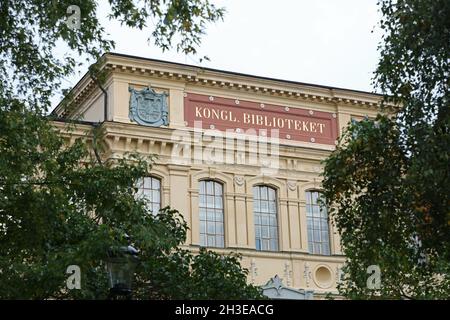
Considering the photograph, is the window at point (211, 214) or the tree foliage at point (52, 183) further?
the window at point (211, 214)

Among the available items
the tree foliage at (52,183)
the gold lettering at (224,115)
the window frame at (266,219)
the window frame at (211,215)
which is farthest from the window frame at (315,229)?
the tree foliage at (52,183)

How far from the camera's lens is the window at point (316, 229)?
33188mm

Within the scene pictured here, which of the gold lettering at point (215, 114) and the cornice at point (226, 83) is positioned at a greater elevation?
the cornice at point (226, 83)

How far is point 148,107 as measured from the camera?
1248 inches

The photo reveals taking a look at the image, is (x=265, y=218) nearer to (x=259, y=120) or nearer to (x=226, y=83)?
(x=259, y=120)

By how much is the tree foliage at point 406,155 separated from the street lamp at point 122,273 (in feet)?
14.9

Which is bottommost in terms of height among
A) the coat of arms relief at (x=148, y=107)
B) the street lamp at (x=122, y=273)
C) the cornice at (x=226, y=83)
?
the street lamp at (x=122, y=273)

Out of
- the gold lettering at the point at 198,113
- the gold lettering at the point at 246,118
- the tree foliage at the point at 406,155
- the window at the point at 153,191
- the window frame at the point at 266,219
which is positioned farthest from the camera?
the gold lettering at the point at 246,118

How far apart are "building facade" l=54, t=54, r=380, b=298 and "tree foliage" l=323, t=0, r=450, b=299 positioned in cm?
1425

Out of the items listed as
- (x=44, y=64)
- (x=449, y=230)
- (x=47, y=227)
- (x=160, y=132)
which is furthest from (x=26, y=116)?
(x=160, y=132)

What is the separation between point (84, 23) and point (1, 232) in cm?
380

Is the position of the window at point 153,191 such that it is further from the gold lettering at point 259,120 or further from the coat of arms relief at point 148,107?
the gold lettering at point 259,120

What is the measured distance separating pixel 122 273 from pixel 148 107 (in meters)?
19.1
